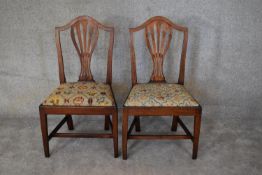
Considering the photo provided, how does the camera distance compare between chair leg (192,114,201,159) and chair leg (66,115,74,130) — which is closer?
chair leg (192,114,201,159)

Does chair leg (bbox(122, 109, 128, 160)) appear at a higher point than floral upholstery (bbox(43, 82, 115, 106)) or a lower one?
lower

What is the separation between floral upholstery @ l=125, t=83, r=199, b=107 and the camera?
5.65 ft

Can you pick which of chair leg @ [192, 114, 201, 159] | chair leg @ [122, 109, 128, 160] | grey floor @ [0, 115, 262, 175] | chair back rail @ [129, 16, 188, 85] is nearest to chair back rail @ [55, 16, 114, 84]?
chair back rail @ [129, 16, 188, 85]

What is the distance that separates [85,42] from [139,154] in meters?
1.02

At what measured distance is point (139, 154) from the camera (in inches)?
76.5

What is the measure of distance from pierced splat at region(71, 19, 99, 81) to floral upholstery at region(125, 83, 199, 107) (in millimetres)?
471

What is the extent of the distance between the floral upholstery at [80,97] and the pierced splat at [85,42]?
0.79 ft

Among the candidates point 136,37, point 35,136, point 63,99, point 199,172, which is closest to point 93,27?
point 136,37

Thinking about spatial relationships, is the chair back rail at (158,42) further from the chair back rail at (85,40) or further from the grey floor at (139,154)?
the grey floor at (139,154)

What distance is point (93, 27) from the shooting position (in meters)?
2.04

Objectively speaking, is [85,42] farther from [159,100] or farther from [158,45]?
[159,100]

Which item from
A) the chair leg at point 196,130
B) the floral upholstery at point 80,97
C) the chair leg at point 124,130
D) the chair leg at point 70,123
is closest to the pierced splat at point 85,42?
the floral upholstery at point 80,97

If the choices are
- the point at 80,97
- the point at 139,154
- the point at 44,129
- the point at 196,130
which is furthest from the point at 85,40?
the point at 196,130

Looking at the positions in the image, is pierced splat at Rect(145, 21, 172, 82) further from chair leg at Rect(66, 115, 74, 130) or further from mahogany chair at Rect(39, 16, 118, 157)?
chair leg at Rect(66, 115, 74, 130)
